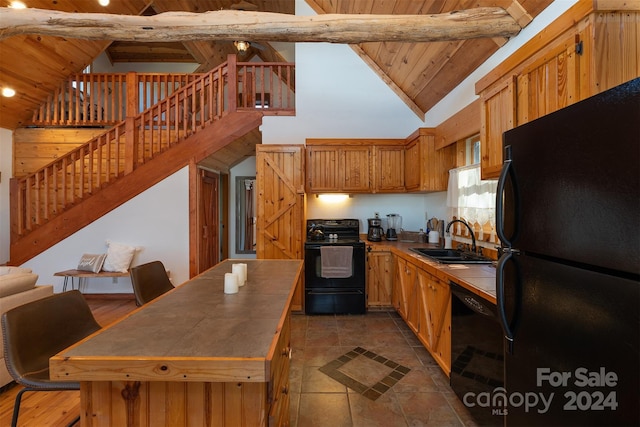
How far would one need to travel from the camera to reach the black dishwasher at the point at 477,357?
156 centimetres

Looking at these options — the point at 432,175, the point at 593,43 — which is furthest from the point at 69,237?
the point at 593,43

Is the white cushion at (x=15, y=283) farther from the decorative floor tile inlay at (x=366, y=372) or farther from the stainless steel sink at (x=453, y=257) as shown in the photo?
the stainless steel sink at (x=453, y=257)

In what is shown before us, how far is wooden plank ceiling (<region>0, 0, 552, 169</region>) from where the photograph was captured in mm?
2821

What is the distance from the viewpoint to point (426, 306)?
2.72 m

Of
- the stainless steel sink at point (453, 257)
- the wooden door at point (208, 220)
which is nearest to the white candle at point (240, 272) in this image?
the stainless steel sink at point (453, 257)

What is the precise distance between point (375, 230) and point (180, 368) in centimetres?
359

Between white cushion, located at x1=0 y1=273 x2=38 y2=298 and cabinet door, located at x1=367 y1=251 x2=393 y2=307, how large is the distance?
136 inches

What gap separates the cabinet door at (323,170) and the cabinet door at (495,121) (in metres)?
2.17

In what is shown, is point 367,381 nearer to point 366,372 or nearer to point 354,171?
point 366,372

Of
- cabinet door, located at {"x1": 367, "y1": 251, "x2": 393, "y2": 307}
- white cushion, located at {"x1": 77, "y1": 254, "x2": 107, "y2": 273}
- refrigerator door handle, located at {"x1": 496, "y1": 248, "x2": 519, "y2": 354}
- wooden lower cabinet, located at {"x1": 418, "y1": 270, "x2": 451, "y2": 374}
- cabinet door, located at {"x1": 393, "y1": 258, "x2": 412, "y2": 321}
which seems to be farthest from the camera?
white cushion, located at {"x1": 77, "y1": 254, "x2": 107, "y2": 273}

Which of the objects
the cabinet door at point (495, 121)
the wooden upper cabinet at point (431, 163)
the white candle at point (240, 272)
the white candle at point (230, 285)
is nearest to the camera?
the white candle at point (230, 285)

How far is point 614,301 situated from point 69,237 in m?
5.93

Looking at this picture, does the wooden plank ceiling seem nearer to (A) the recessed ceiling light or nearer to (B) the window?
(A) the recessed ceiling light

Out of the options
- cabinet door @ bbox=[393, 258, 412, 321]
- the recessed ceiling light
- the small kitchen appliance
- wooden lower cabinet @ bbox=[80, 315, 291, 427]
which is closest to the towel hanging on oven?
cabinet door @ bbox=[393, 258, 412, 321]
